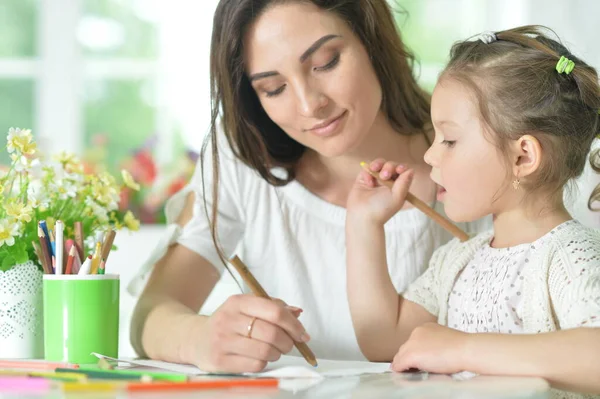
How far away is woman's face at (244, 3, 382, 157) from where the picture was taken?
1.54 meters

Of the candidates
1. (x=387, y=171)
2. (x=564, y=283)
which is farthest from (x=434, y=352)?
(x=387, y=171)

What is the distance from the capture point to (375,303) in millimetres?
1526

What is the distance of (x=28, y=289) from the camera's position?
139 centimetres

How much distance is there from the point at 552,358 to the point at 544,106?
0.43 m

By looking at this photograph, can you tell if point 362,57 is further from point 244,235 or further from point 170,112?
point 170,112

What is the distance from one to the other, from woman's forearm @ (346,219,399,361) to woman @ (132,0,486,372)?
Result: 0.57 ft

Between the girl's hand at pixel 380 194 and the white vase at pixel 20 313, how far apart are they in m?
0.56

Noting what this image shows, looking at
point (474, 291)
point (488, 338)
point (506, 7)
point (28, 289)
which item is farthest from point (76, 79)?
point (488, 338)

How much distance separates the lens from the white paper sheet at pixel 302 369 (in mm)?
1085

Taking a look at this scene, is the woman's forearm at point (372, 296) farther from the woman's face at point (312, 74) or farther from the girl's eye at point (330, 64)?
the girl's eye at point (330, 64)

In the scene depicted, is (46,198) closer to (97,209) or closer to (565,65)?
(97,209)

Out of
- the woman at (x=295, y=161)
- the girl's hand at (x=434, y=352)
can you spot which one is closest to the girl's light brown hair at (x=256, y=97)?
the woman at (x=295, y=161)

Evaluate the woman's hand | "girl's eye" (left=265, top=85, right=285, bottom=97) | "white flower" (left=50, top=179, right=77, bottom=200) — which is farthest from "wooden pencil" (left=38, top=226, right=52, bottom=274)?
"girl's eye" (left=265, top=85, right=285, bottom=97)

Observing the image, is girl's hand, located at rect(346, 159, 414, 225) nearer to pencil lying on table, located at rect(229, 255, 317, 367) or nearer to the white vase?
pencil lying on table, located at rect(229, 255, 317, 367)
